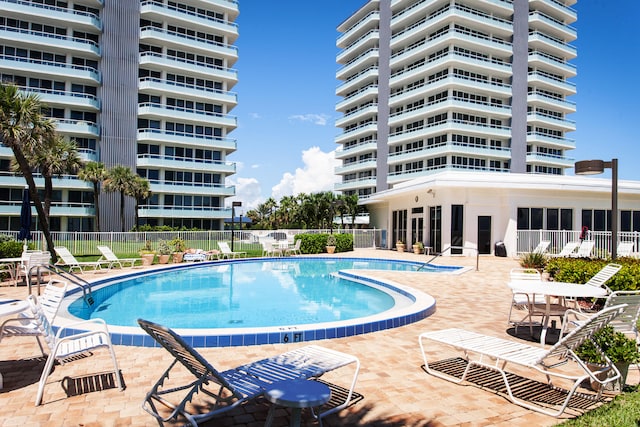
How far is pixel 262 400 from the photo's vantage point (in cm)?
435

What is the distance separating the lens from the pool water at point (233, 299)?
1010 cm

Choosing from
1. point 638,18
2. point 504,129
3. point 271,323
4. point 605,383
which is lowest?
point 271,323

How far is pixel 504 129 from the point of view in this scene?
159 ft

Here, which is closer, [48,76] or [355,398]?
[355,398]

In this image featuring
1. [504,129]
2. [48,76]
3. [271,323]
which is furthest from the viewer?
[504,129]

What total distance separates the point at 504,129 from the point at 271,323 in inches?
1815

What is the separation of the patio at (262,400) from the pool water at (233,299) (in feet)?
11.2

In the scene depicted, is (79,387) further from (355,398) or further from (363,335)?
(363,335)

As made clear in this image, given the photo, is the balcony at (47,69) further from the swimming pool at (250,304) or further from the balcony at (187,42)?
the swimming pool at (250,304)

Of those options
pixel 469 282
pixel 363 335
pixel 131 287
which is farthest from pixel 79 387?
pixel 469 282

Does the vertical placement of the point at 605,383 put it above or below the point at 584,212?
below

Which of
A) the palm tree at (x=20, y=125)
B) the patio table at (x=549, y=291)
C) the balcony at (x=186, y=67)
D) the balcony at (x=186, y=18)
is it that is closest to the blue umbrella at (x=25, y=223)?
the palm tree at (x=20, y=125)

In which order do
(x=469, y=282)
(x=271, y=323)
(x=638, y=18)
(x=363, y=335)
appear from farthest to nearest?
1. (x=638, y=18)
2. (x=469, y=282)
3. (x=271, y=323)
4. (x=363, y=335)

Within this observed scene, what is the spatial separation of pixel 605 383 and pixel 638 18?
124 feet
